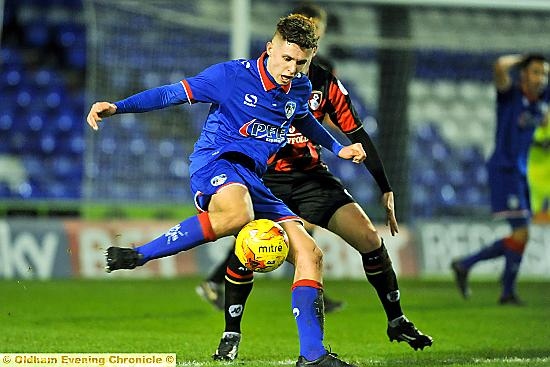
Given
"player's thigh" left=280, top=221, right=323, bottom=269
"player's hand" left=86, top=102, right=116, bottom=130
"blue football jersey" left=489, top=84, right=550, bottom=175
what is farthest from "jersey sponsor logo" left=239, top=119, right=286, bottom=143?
"blue football jersey" left=489, top=84, right=550, bottom=175

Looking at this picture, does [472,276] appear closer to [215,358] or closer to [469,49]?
[469,49]

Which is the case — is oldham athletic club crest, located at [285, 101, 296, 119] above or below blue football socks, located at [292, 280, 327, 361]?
above

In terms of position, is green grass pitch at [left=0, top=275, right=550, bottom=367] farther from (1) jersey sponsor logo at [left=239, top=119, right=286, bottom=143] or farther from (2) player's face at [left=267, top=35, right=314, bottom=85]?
(2) player's face at [left=267, top=35, right=314, bottom=85]

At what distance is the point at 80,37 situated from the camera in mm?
17250

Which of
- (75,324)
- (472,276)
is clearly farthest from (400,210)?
(75,324)

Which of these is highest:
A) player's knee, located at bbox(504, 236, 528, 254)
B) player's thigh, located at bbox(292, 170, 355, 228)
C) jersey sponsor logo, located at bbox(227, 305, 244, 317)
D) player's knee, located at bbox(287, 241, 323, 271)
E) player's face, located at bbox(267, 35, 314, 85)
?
player's face, located at bbox(267, 35, 314, 85)

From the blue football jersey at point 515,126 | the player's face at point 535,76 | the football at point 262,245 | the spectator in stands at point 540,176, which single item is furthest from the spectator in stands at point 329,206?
the spectator in stands at point 540,176

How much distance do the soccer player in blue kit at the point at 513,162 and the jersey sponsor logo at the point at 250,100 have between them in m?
5.28

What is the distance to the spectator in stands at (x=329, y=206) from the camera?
6.26 meters

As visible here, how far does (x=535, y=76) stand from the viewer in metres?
10.5

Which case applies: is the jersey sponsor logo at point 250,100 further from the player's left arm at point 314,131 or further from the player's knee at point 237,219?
the player's knee at point 237,219

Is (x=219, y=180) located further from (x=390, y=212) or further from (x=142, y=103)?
(x=390, y=212)

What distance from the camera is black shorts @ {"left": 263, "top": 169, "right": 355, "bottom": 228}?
668 centimetres

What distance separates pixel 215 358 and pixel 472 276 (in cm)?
932
